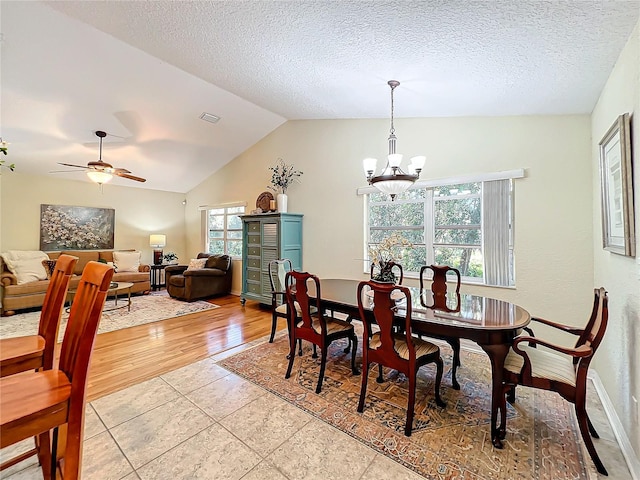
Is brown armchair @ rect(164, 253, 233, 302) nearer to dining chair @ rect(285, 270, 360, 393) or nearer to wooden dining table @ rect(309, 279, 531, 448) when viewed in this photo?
dining chair @ rect(285, 270, 360, 393)

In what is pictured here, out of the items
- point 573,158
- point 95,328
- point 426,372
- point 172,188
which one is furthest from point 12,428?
point 172,188

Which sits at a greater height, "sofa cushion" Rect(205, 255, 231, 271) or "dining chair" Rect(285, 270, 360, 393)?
"sofa cushion" Rect(205, 255, 231, 271)

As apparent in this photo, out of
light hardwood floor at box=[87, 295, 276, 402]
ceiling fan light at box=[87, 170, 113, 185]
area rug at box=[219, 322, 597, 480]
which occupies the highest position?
ceiling fan light at box=[87, 170, 113, 185]

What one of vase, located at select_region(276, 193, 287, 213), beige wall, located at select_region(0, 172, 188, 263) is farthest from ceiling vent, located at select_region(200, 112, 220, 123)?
beige wall, located at select_region(0, 172, 188, 263)

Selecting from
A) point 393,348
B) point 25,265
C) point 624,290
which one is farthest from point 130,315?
point 624,290

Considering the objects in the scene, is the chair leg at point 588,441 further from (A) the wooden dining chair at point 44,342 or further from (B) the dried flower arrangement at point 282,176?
(B) the dried flower arrangement at point 282,176

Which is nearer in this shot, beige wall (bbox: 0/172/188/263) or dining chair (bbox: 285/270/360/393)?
dining chair (bbox: 285/270/360/393)

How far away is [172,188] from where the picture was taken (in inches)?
280

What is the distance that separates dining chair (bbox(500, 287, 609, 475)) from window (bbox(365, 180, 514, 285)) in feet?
4.46

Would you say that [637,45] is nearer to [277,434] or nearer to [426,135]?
[426,135]

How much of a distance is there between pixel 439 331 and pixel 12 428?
2.12 m

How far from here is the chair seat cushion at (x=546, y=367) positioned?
1.75 meters

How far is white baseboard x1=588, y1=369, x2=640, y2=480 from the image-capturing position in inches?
62.0

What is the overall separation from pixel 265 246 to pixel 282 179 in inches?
49.3
